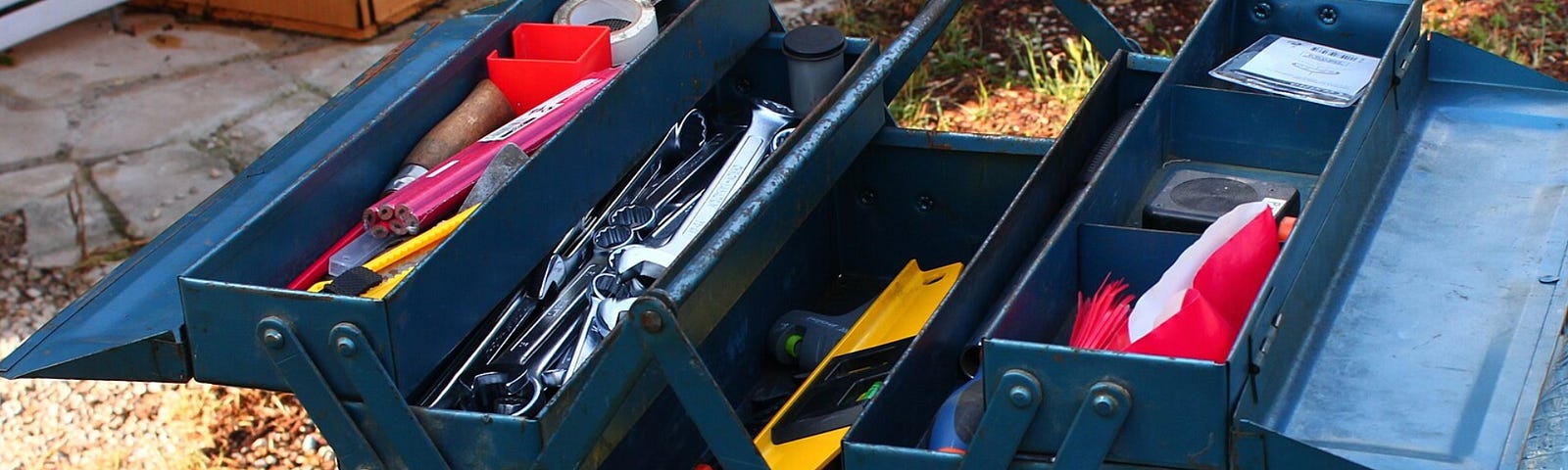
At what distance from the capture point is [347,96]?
3.05 meters

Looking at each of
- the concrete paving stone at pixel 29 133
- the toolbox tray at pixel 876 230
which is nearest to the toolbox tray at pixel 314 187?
the toolbox tray at pixel 876 230

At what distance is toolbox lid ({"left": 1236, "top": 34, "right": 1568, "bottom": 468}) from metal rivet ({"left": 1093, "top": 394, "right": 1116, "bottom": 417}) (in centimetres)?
14

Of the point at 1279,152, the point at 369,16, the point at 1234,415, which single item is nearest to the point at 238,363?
the point at 1234,415

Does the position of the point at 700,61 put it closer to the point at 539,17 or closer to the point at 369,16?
the point at 539,17

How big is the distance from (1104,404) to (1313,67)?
46.9 inches

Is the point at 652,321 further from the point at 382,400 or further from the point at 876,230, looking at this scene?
the point at 876,230

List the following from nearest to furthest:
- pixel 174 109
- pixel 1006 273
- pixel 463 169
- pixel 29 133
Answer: pixel 1006 273 < pixel 463 169 < pixel 29 133 < pixel 174 109

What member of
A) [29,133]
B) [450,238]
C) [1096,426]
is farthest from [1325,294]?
[29,133]

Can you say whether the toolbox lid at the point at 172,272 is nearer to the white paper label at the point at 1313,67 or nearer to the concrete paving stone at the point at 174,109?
the white paper label at the point at 1313,67

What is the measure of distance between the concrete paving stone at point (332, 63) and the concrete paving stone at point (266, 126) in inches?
3.8

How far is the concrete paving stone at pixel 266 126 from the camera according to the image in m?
4.84

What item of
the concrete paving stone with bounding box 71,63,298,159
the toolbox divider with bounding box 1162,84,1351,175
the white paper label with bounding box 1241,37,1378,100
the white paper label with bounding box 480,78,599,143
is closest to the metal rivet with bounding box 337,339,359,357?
the white paper label with bounding box 480,78,599,143

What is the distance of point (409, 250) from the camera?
8.05 ft

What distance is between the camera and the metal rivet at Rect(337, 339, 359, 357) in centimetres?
206
